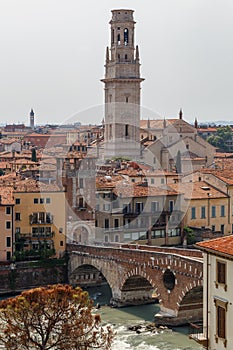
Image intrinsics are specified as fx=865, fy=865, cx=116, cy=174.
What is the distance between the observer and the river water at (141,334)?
27.8 metres

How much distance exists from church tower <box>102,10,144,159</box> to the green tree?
30978mm

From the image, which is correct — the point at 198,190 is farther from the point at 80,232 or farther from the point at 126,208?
the point at 80,232

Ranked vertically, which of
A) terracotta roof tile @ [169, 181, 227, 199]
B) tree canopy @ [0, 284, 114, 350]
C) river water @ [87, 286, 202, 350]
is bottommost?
river water @ [87, 286, 202, 350]

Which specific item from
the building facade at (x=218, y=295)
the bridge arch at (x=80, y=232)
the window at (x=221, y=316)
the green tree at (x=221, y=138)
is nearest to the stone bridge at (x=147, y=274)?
the bridge arch at (x=80, y=232)

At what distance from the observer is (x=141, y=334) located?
2952 cm

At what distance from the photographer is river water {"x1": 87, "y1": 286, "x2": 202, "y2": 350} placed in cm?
2778

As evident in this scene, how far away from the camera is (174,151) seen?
2672 inches

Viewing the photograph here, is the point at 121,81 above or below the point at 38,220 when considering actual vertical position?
above

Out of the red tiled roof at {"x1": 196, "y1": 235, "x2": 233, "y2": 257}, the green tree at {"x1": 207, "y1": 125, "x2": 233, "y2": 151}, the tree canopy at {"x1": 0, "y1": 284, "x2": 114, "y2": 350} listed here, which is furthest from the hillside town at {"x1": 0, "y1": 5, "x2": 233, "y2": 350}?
the green tree at {"x1": 207, "y1": 125, "x2": 233, "y2": 151}

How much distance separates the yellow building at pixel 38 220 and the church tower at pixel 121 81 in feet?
81.5

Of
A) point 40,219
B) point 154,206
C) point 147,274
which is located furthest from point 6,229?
point 154,206

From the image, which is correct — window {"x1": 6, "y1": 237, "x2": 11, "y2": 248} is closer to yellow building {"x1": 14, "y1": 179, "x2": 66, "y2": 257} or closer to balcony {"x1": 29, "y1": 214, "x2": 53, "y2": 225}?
yellow building {"x1": 14, "y1": 179, "x2": 66, "y2": 257}

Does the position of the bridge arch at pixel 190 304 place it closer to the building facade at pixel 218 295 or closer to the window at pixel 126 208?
the window at pixel 126 208

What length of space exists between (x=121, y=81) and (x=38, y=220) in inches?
1062
